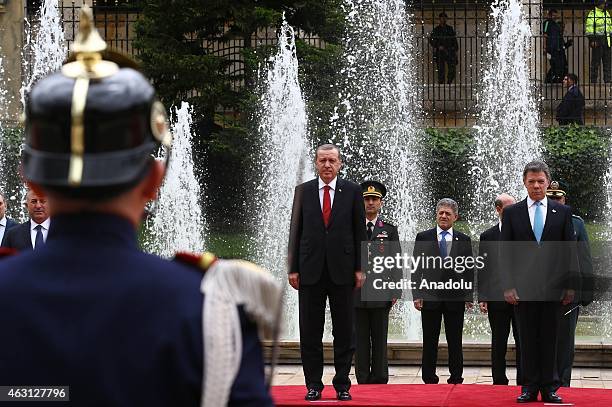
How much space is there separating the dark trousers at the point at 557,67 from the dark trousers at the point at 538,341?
17.0 m

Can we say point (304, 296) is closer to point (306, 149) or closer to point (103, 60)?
point (103, 60)

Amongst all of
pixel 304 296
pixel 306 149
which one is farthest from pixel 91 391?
pixel 306 149

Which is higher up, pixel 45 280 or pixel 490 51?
pixel 490 51

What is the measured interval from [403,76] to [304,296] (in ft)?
46.9

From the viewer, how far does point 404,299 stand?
559 inches

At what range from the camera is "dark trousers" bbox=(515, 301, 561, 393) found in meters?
8.65

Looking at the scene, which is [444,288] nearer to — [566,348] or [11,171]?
[566,348]

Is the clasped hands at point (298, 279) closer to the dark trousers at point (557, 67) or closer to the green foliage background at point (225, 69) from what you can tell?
the green foliage background at point (225, 69)

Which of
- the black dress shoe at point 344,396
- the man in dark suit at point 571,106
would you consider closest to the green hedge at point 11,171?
the man in dark suit at point 571,106

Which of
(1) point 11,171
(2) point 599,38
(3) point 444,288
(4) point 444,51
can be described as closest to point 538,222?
(3) point 444,288

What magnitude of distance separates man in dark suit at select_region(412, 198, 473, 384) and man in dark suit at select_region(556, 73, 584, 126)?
44.0 feet

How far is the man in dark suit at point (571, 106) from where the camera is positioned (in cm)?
2370

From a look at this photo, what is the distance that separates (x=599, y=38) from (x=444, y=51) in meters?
2.96

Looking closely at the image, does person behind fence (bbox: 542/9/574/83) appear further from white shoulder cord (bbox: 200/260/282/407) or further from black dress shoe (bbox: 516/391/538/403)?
white shoulder cord (bbox: 200/260/282/407)
